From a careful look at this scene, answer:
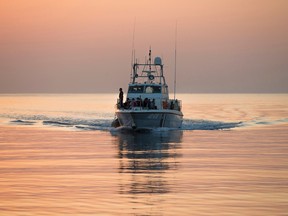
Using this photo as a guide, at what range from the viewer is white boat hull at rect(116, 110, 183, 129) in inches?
2080

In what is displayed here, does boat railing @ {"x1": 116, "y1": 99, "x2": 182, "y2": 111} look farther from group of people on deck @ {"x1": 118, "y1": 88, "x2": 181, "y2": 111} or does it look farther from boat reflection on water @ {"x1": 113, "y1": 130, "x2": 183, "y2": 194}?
boat reflection on water @ {"x1": 113, "y1": 130, "x2": 183, "y2": 194}

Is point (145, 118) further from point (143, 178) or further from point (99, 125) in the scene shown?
point (143, 178)

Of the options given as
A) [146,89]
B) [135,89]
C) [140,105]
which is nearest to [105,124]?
[135,89]

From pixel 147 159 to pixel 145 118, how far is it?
19339 millimetres

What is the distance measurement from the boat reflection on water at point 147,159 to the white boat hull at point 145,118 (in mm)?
645

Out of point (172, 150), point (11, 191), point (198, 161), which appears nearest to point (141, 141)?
point (172, 150)

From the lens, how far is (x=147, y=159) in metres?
33.9

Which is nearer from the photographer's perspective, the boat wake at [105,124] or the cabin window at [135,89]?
the cabin window at [135,89]

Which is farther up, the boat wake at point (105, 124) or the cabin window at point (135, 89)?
the cabin window at point (135, 89)

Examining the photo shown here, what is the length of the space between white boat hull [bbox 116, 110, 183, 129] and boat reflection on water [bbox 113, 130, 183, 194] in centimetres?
65

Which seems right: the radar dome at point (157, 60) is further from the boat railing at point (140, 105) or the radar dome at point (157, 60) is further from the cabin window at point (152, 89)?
the boat railing at point (140, 105)

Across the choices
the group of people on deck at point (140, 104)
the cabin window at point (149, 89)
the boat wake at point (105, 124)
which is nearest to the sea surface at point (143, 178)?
the group of people on deck at point (140, 104)

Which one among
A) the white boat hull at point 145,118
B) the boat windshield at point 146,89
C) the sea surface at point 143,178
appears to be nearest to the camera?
the sea surface at point 143,178

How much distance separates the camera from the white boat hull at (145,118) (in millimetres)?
52844
